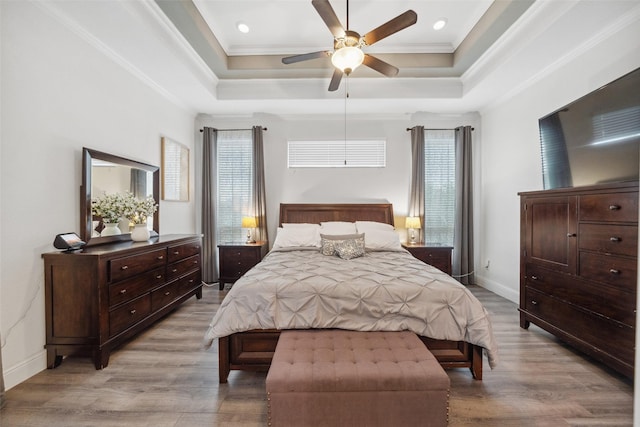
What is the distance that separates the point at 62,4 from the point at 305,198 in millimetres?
3385

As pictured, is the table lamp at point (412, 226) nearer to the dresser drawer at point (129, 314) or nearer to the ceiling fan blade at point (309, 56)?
the ceiling fan blade at point (309, 56)

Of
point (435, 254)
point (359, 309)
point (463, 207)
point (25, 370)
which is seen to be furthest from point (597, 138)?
point (25, 370)

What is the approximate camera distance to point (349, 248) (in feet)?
10.7

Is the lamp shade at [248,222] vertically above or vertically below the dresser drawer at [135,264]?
above

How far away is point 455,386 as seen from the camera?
197cm

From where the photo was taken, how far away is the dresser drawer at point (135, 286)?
2316mm

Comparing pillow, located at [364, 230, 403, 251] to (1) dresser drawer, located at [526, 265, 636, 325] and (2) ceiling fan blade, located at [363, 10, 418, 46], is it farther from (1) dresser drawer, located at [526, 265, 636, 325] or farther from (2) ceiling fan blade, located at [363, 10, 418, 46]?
(2) ceiling fan blade, located at [363, 10, 418, 46]

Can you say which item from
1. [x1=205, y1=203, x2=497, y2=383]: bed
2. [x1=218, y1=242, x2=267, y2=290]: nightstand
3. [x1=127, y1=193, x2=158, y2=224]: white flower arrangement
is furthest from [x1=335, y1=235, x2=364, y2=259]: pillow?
[x1=127, y1=193, x2=158, y2=224]: white flower arrangement

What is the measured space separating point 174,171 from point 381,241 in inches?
125

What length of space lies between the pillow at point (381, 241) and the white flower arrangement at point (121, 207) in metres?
2.72

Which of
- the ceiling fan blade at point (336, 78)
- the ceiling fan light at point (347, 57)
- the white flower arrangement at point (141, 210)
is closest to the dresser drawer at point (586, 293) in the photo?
the ceiling fan light at point (347, 57)

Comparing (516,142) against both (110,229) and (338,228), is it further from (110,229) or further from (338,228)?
(110,229)

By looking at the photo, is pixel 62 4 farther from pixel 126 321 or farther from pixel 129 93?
pixel 126 321

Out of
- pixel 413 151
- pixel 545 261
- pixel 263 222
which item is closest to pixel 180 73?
pixel 263 222
